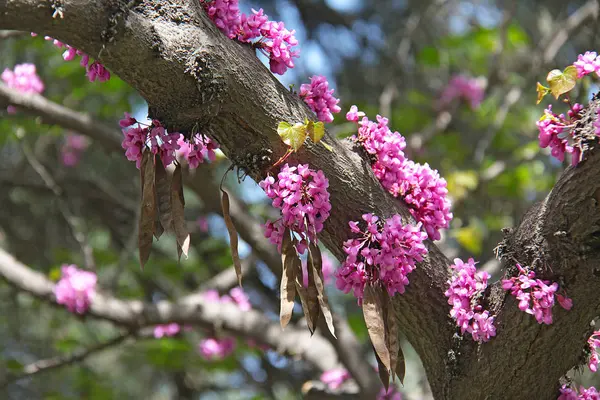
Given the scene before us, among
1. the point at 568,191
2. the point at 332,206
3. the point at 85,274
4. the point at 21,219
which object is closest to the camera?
the point at 568,191

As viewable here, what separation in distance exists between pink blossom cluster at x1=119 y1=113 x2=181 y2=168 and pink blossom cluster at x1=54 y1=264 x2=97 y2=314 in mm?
2417

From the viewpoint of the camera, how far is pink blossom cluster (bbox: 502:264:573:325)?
184 cm

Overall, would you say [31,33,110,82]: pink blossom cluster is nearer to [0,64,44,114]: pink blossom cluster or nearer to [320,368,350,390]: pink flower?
[0,64,44,114]: pink blossom cluster

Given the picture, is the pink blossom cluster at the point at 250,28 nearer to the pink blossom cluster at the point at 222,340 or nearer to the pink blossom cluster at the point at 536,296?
the pink blossom cluster at the point at 536,296

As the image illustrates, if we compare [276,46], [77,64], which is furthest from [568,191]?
[77,64]

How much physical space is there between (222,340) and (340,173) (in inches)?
124

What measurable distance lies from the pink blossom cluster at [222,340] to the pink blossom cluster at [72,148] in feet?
7.23

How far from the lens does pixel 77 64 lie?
472 cm

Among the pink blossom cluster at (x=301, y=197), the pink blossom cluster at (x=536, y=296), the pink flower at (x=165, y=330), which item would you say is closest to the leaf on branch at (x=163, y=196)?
the pink blossom cluster at (x=301, y=197)

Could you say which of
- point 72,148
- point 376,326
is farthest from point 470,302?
point 72,148

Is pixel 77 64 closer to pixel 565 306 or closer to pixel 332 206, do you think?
pixel 332 206

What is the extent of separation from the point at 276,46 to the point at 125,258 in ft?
8.88

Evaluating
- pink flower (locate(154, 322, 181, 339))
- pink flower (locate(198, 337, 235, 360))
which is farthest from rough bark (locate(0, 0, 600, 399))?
pink flower (locate(198, 337, 235, 360))

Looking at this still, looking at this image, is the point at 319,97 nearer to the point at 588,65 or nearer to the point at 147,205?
the point at 147,205
